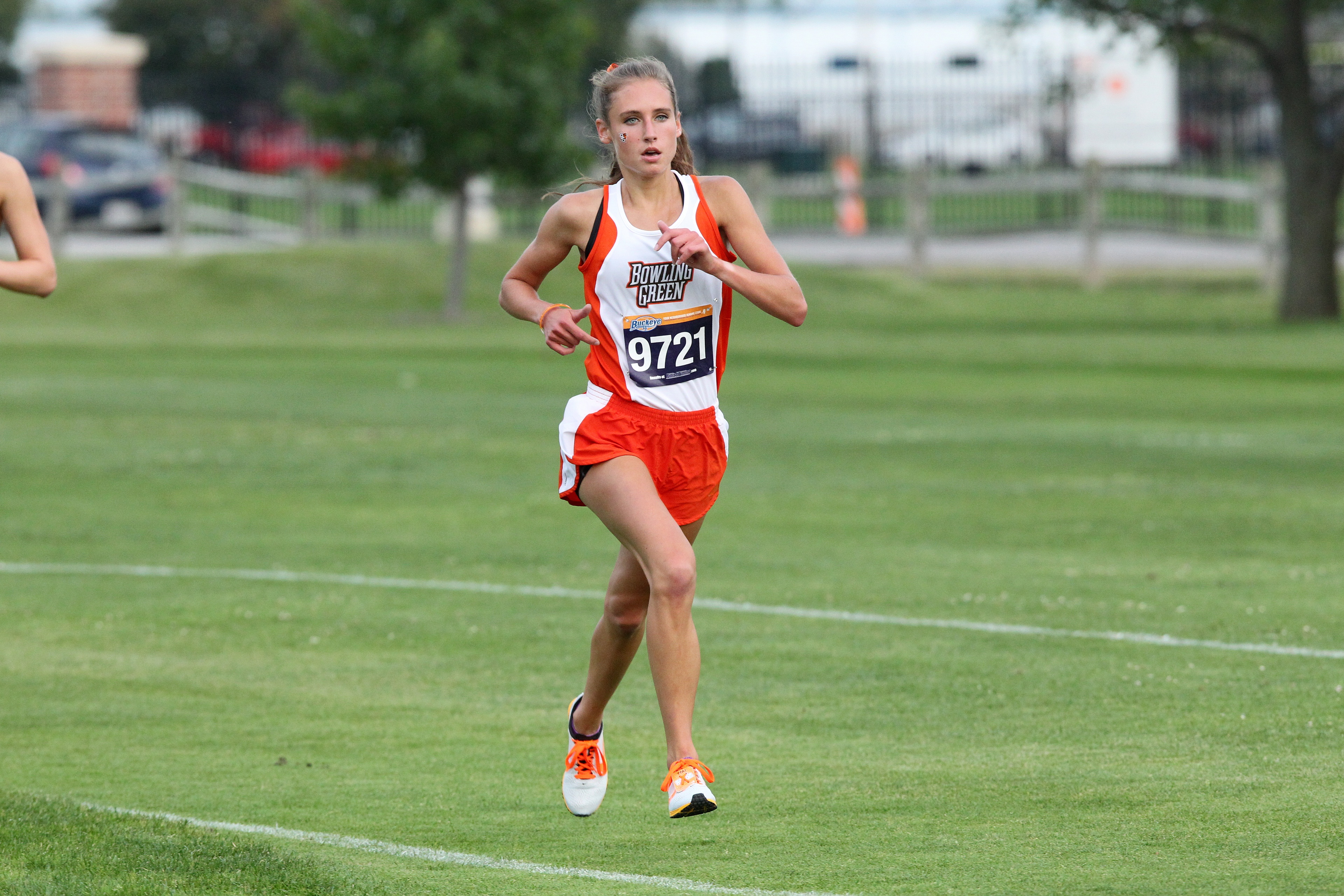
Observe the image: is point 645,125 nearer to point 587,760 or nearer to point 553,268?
point 553,268

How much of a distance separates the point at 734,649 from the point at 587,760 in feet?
9.02

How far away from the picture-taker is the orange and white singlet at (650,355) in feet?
20.6

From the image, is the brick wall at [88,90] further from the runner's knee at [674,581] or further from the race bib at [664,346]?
the runner's knee at [674,581]

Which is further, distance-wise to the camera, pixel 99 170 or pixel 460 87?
pixel 99 170

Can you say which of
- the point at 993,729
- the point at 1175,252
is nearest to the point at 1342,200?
the point at 1175,252

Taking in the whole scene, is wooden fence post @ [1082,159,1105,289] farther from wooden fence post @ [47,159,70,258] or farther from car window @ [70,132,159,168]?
car window @ [70,132,159,168]

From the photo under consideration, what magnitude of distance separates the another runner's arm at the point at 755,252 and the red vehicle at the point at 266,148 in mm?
41297

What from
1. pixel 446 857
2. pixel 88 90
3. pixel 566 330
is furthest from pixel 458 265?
pixel 88 90

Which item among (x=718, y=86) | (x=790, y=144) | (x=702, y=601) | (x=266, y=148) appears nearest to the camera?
(x=702, y=601)

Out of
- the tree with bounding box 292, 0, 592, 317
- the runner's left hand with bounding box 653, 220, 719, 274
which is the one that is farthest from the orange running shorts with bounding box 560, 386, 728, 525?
the tree with bounding box 292, 0, 592, 317

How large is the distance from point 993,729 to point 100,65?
1995 inches

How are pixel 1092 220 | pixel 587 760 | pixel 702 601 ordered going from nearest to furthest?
pixel 587 760
pixel 702 601
pixel 1092 220

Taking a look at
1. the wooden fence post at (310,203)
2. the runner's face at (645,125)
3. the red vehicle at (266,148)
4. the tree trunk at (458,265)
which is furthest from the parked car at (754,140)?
the runner's face at (645,125)

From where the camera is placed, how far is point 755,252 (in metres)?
6.38
